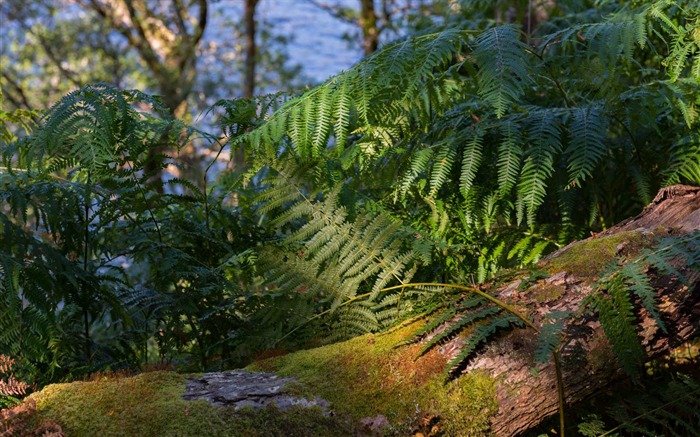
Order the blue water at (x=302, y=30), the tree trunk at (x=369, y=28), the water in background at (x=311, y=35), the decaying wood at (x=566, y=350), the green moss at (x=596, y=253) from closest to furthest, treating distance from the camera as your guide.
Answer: the decaying wood at (x=566, y=350), the green moss at (x=596, y=253), the tree trunk at (x=369, y=28), the blue water at (x=302, y=30), the water in background at (x=311, y=35)

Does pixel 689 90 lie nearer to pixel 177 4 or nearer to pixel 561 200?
pixel 561 200

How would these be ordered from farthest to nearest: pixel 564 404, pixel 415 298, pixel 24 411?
pixel 415 298, pixel 564 404, pixel 24 411

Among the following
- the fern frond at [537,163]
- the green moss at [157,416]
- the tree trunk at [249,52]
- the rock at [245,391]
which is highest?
the tree trunk at [249,52]

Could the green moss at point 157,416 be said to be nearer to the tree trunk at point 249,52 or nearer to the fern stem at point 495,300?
the fern stem at point 495,300

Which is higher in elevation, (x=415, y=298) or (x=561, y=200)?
(x=561, y=200)

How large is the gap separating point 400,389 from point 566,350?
1.53 ft

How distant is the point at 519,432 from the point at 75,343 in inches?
62.6

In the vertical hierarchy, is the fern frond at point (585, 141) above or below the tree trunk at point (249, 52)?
below

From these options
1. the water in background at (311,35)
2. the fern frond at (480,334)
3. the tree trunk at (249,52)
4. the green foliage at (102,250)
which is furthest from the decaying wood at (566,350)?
the water in background at (311,35)

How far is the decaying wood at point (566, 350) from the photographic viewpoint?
5.83 ft

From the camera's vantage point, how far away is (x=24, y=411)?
5.57 feet

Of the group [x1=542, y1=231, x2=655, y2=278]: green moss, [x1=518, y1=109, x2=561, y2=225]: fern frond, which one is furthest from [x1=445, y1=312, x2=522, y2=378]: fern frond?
[x1=518, y1=109, x2=561, y2=225]: fern frond

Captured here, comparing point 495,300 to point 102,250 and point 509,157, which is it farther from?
point 102,250

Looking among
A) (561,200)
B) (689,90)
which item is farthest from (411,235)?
(689,90)
